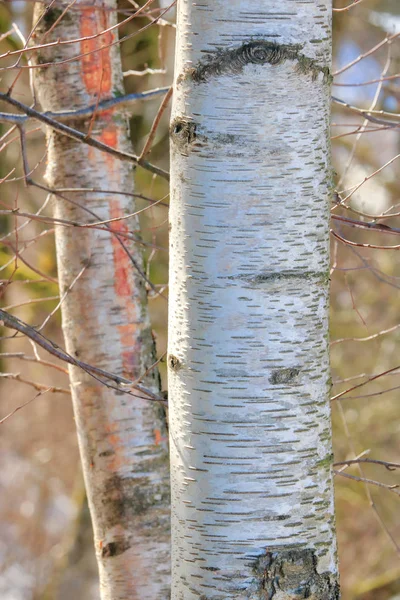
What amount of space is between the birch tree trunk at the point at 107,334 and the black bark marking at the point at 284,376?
3.00 ft

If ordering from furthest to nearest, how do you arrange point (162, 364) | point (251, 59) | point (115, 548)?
point (162, 364), point (115, 548), point (251, 59)

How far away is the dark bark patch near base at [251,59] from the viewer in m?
1.08

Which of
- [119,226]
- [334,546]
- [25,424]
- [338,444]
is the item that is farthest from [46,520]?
[334,546]

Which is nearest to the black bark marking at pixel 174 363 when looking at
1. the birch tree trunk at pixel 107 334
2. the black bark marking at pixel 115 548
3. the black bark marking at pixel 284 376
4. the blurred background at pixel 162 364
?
the black bark marking at pixel 284 376

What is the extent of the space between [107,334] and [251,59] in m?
1.10

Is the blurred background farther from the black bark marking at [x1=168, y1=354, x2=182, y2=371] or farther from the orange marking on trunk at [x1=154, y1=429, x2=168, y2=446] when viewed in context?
the black bark marking at [x1=168, y1=354, x2=182, y2=371]

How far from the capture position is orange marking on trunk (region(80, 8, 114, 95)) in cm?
203

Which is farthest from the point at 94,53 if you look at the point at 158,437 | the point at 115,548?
the point at 115,548

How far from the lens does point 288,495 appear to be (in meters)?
1.12

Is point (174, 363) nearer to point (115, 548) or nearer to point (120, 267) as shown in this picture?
point (120, 267)

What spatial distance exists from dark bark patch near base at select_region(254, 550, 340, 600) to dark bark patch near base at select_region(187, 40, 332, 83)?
80 cm

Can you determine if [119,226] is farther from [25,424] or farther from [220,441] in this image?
[25,424]

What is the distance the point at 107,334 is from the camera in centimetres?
200

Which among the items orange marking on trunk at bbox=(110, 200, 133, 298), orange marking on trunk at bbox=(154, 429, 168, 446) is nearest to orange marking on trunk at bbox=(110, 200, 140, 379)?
orange marking on trunk at bbox=(110, 200, 133, 298)
